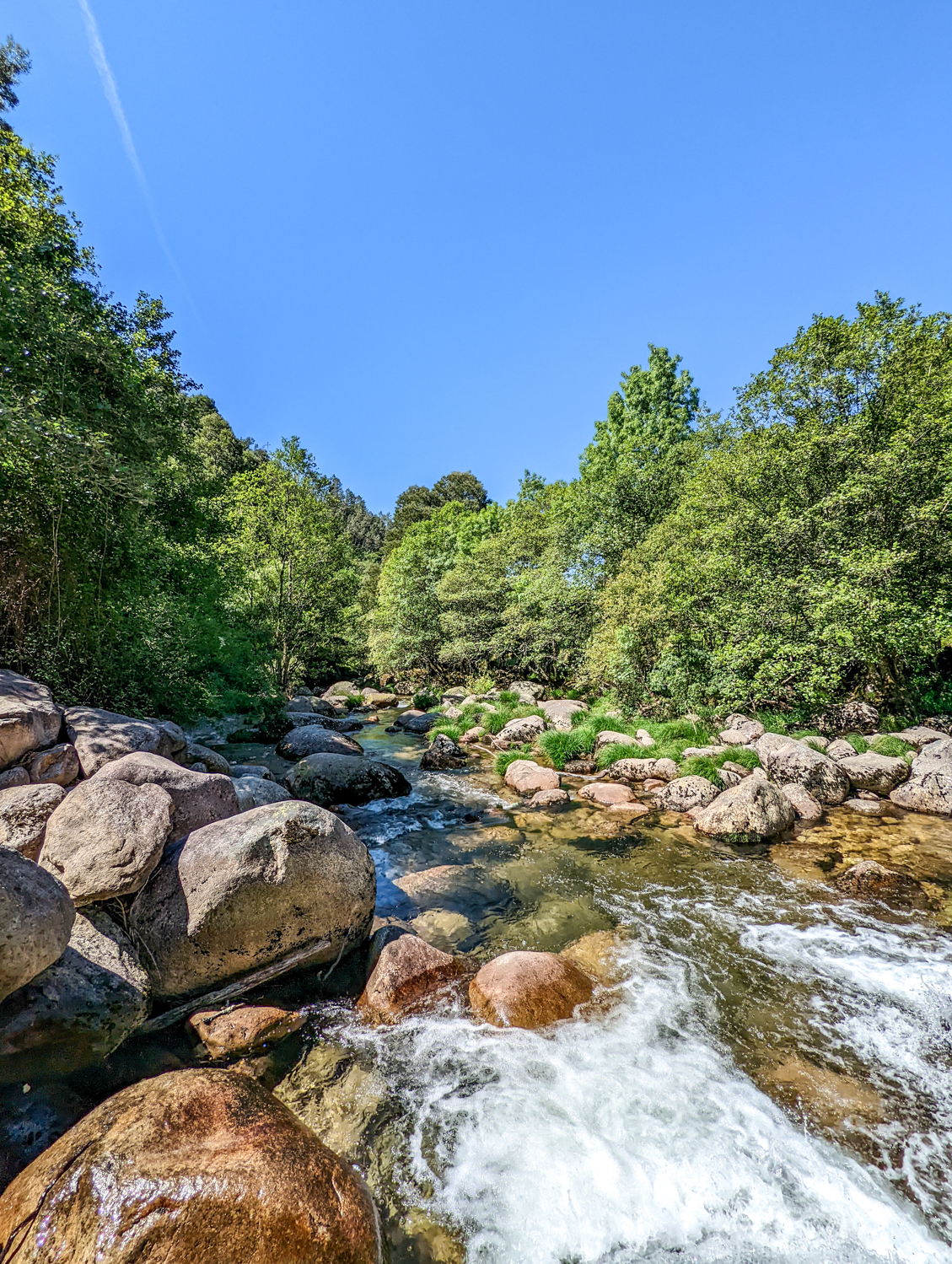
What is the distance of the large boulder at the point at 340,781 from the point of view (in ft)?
32.2

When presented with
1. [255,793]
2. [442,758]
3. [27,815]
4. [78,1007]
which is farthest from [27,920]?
[442,758]

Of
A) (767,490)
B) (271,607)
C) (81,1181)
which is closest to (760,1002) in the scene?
(81,1181)

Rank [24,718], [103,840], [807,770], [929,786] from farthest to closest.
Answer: [807,770]
[929,786]
[24,718]
[103,840]

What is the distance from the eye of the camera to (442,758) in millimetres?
13773

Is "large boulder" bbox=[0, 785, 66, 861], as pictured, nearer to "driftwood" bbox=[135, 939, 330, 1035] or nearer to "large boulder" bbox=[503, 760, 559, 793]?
"driftwood" bbox=[135, 939, 330, 1035]

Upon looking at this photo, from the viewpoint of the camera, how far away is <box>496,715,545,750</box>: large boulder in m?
15.4

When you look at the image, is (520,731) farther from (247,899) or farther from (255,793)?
(247,899)

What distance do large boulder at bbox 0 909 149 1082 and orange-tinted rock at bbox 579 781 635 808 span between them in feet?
27.1

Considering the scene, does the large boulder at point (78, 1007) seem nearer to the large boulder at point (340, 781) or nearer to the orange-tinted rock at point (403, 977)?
the orange-tinted rock at point (403, 977)

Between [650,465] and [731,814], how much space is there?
18.2 meters

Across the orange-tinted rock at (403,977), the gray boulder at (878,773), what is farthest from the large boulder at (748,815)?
the orange-tinted rock at (403,977)

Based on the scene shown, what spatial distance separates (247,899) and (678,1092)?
3.82 m

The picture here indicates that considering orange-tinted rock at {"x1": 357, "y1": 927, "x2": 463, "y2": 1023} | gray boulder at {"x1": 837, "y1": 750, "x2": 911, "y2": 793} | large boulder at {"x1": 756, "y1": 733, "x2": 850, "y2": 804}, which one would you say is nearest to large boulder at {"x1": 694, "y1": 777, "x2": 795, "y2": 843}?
large boulder at {"x1": 756, "y1": 733, "x2": 850, "y2": 804}

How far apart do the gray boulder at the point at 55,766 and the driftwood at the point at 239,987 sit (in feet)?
9.31
